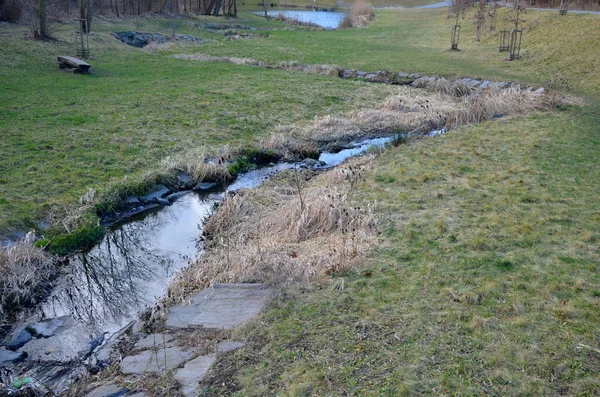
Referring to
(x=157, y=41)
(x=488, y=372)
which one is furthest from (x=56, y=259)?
(x=157, y=41)

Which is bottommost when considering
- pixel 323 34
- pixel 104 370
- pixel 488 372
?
pixel 104 370

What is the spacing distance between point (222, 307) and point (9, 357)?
92.6 inches

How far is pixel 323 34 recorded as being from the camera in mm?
37719

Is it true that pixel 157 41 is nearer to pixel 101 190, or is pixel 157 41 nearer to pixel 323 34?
pixel 323 34

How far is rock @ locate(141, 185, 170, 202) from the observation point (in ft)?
33.4

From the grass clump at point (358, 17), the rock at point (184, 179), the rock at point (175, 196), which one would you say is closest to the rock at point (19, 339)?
the rock at point (175, 196)

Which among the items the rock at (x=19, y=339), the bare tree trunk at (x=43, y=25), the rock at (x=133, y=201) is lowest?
the rock at (x=19, y=339)

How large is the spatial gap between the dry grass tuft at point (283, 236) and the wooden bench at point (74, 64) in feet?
39.9

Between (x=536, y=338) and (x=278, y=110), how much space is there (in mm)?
11956

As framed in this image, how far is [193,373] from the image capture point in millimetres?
4910

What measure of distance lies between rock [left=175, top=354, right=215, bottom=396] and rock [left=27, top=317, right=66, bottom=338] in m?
2.33

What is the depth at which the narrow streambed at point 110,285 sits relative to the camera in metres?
6.02

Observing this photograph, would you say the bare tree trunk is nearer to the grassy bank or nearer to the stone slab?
the grassy bank

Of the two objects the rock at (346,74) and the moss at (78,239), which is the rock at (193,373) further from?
the rock at (346,74)
